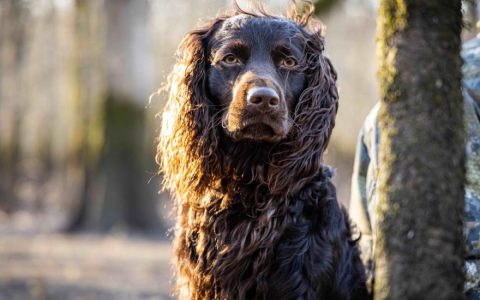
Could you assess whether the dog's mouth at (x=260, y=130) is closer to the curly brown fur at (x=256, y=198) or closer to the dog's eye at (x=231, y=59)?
the curly brown fur at (x=256, y=198)

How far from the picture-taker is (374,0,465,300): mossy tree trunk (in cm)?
312

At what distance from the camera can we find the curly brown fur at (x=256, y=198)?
404 centimetres

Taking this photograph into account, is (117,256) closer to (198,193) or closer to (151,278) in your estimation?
(151,278)

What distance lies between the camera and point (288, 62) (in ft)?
14.0

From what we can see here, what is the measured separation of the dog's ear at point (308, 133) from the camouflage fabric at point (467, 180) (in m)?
0.53

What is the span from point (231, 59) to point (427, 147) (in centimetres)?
155

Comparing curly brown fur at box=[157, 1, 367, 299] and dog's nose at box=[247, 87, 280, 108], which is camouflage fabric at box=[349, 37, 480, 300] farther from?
dog's nose at box=[247, 87, 280, 108]

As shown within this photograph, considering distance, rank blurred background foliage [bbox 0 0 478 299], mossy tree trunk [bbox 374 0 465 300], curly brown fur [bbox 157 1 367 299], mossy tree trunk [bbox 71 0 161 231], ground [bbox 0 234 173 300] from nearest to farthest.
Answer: mossy tree trunk [bbox 374 0 465 300], curly brown fur [bbox 157 1 367 299], ground [bbox 0 234 173 300], blurred background foliage [bbox 0 0 478 299], mossy tree trunk [bbox 71 0 161 231]

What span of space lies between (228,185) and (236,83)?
658 millimetres

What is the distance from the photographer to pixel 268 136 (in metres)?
4.01

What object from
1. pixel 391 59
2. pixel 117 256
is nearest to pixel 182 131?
pixel 391 59

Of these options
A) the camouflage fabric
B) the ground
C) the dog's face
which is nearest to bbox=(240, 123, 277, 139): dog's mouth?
the dog's face

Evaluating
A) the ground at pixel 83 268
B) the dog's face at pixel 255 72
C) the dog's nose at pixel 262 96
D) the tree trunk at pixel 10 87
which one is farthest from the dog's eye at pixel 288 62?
the tree trunk at pixel 10 87

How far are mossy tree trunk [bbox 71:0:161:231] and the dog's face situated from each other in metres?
10.2
